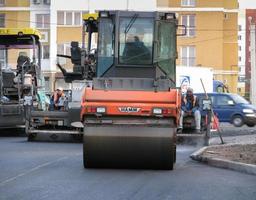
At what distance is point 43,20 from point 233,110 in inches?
1318

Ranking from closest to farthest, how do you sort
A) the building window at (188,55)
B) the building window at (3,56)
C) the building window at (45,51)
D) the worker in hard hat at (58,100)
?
the worker in hard hat at (58,100) < the building window at (3,56) < the building window at (45,51) < the building window at (188,55)

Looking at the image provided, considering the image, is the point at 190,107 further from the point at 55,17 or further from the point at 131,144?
the point at 55,17

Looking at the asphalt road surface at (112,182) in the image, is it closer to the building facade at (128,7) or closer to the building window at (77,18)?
the building facade at (128,7)

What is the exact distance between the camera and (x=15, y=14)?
202 feet

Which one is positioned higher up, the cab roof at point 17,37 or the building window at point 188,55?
the building window at point 188,55

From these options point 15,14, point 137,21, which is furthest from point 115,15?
point 15,14

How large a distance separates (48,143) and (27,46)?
5.33m

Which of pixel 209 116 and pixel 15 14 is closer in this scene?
pixel 209 116

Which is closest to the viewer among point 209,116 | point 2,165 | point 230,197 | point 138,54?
point 230,197

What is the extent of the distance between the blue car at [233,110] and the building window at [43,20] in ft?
107

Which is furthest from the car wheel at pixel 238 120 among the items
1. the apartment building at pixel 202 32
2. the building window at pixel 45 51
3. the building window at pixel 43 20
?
the building window at pixel 43 20

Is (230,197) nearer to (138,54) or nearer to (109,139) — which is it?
(109,139)

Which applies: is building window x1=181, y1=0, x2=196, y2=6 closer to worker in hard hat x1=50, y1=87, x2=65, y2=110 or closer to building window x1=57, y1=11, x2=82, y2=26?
building window x1=57, y1=11, x2=82, y2=26

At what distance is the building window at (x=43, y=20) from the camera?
6016 cm
